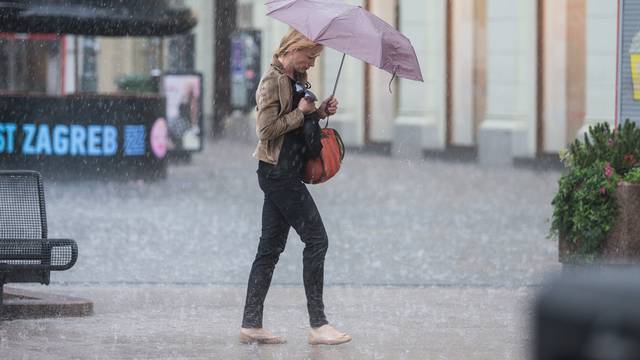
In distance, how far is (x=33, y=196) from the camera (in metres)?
7.29

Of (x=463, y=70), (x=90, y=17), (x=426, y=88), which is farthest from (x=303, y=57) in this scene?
(x=426, y=88)

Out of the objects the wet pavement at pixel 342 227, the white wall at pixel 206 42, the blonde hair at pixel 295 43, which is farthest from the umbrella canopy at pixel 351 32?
the white wall at pixel 206 42

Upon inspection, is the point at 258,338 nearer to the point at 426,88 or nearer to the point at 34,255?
the point at 34,255

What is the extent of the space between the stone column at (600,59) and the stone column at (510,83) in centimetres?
155

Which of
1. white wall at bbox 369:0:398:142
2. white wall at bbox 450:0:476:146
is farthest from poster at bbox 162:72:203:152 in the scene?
white wall at bbox 369:0:398:142

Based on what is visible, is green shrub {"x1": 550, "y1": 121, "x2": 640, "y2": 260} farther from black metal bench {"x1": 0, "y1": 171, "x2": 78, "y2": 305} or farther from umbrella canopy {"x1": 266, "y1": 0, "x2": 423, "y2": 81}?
black metal bench {"x1": 0, "y1": 171, "x2": 78, "y2": 305}

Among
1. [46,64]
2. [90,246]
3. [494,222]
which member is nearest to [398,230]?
[494,222]

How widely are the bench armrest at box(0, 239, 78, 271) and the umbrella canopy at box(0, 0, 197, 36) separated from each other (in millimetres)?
12291

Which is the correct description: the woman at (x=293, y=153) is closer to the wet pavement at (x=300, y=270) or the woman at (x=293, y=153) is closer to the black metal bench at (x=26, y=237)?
the wet pavement at (x=300, y=270)

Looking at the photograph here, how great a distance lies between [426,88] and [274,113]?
21172 mm

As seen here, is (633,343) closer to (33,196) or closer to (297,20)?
(297,20)

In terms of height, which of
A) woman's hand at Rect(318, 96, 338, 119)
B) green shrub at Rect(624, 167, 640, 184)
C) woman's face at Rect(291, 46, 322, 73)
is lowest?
green shrub at Rect(624, 167, 640, 184)

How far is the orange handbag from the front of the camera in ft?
20.9

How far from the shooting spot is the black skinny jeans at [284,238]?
6340 millimetres
